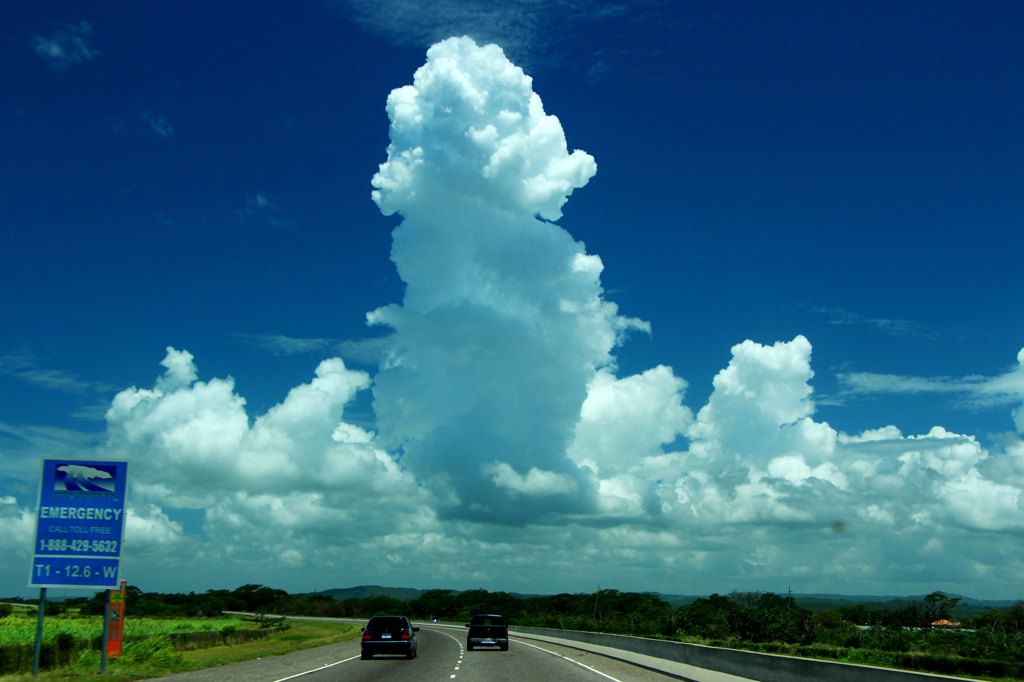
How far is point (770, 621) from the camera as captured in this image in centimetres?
9600

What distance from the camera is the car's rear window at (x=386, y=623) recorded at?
116ft

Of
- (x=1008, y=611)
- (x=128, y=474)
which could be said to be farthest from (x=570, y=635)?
(x=1008, y=611)

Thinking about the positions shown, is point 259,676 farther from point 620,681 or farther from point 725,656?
point 725,656

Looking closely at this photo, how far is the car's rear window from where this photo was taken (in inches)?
1389

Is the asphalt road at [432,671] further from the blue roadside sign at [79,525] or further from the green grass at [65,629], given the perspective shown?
the green grass at [65,629]

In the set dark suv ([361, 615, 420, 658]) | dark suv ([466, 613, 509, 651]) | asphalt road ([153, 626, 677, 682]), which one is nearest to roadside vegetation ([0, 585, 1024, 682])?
asphalt road ([153, 626, 677, 682])

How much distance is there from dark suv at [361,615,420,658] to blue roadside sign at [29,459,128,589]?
478 inches

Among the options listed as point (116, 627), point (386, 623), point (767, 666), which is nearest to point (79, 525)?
point (116, 627)

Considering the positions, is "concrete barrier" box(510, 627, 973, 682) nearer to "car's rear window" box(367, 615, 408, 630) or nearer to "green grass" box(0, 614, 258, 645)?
"car's rear window" box(367, 615, 408, 630)

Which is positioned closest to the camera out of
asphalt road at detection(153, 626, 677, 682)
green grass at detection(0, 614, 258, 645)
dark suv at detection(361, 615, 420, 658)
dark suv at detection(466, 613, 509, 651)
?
asphalt road at detection(153, 626, 677, 682)

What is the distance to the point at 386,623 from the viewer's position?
117 ft

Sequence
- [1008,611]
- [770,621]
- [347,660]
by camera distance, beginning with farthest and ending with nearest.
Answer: [1008,611]
[770,621]
[347,660]

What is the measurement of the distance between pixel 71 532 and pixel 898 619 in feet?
548

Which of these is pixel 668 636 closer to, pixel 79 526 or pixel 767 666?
pixel 767 666
